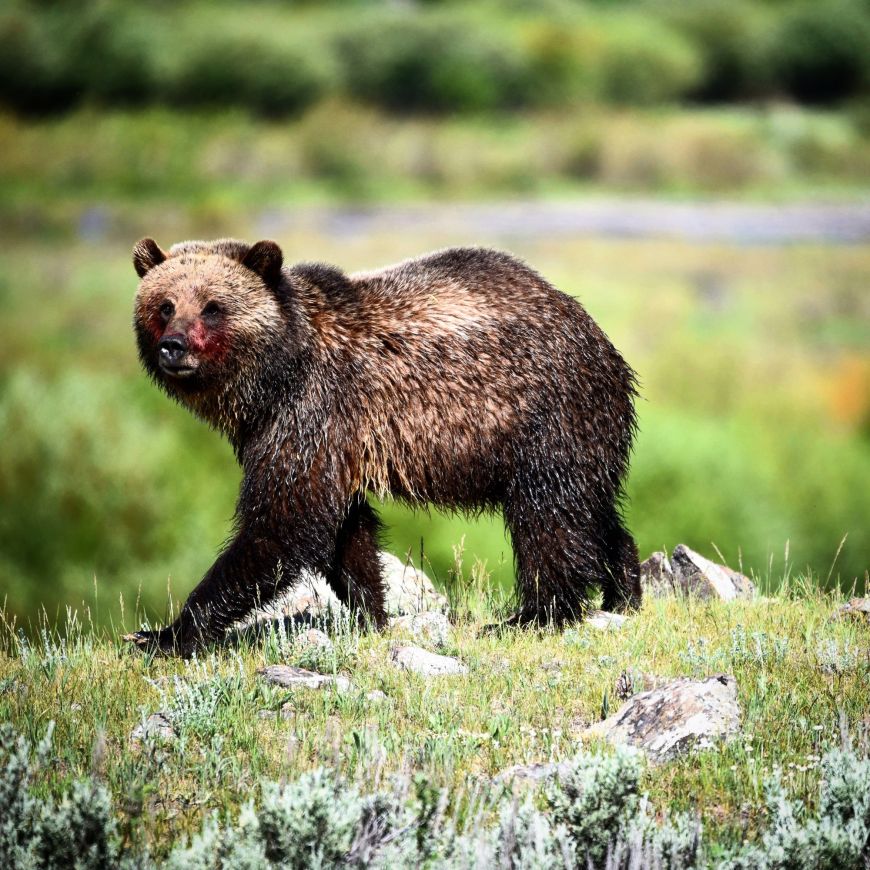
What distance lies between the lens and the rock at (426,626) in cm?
737

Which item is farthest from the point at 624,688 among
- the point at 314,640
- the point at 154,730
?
the point at 154,730

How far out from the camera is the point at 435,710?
240 inches

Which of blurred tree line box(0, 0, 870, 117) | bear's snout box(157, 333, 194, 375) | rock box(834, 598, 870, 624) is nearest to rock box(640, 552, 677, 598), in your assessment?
rock box(834, 598, 870, 624)

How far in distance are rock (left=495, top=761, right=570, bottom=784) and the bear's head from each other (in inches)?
120

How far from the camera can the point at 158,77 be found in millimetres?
45062

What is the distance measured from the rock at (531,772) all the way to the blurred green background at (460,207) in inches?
860

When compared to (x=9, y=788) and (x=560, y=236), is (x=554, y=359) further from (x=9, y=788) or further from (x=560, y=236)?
(x=560, y=236)

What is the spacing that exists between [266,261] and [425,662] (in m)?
2.58

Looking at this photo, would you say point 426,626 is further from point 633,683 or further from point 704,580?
point 704,580

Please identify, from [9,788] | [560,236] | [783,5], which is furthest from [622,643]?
[783,5]

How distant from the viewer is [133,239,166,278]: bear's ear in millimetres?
A: 7598

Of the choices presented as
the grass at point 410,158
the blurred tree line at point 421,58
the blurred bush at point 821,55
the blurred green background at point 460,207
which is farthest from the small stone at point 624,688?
the blurred bush at point 821,55

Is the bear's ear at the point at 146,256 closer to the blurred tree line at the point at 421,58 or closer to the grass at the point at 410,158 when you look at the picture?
the grass at the point at 410,158

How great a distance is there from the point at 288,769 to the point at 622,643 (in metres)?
2.43
